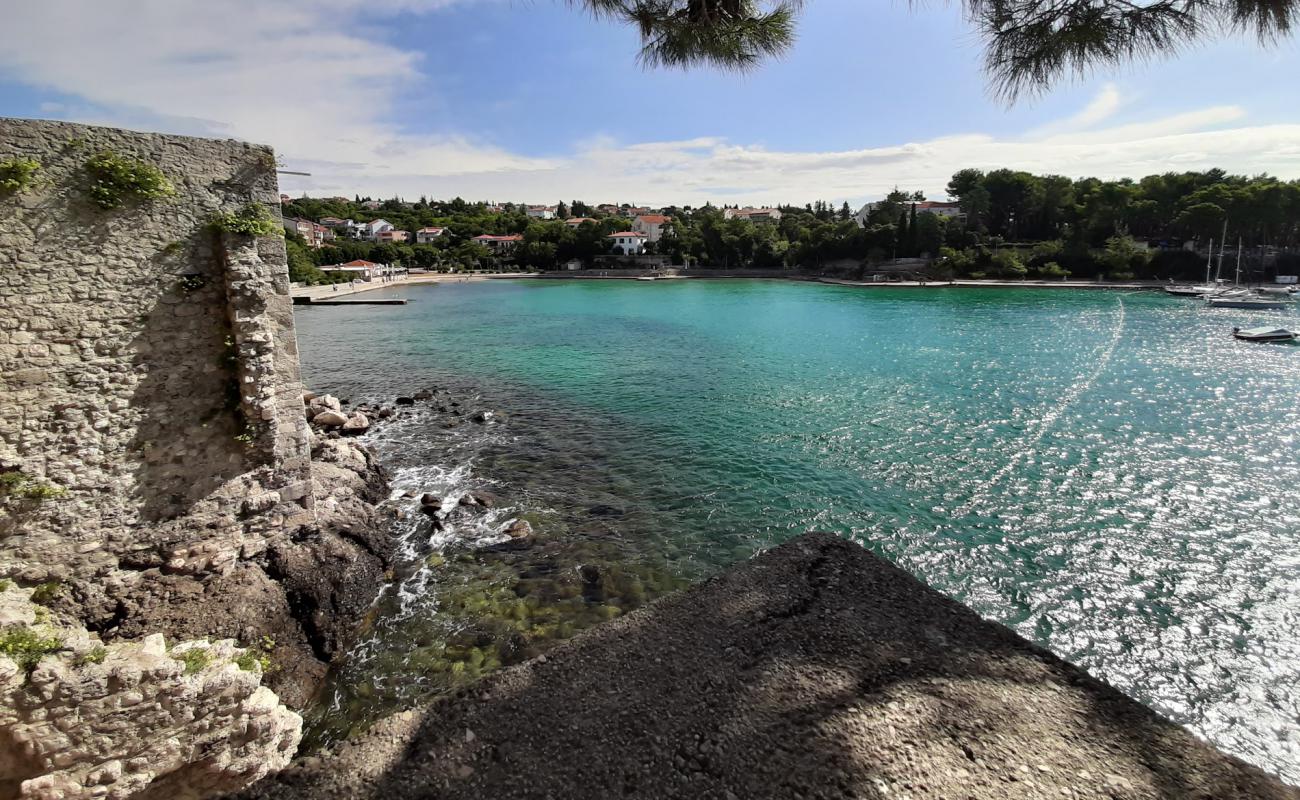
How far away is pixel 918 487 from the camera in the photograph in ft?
35.3

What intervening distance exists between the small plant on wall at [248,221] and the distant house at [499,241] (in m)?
95.7

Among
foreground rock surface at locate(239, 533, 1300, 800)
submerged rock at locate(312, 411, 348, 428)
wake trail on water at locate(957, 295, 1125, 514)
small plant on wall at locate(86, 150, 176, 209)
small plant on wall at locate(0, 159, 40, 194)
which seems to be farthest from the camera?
submerged rock at locate(312, 411, 348, 428)

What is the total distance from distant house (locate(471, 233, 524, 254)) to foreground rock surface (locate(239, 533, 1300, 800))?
99630mm

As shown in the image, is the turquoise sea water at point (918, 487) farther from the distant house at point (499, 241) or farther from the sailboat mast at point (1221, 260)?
the distant house at point (499, 241)

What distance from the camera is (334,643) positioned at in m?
6.54

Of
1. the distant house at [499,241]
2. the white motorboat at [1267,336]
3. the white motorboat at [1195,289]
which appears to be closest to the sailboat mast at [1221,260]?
the white motorboat at [1195,289]

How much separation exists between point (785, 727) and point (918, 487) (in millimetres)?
8056

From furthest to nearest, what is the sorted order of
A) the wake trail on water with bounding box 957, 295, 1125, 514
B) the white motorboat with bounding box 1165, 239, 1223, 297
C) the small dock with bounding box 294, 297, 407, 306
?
the small dock with bounding box 294, 297, 407, 306
the white motorboat with bounding box 1165, 239, 1223, 297
the wake trail on water with bounding box 957, 295, 1125, 514

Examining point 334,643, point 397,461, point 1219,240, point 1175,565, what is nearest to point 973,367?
point 1175,565

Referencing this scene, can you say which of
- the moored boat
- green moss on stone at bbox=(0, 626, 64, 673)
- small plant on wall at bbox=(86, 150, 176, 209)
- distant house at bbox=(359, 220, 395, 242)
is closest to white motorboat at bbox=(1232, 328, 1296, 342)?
the moored boat

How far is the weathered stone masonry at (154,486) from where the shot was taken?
14.4 ft

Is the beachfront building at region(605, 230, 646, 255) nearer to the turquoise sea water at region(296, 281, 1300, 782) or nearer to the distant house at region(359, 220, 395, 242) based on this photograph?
the distant house at region(359, 220, 395, 242)

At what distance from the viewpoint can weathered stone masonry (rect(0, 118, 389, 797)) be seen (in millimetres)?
4383

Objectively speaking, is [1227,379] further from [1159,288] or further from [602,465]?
[1159,288]
